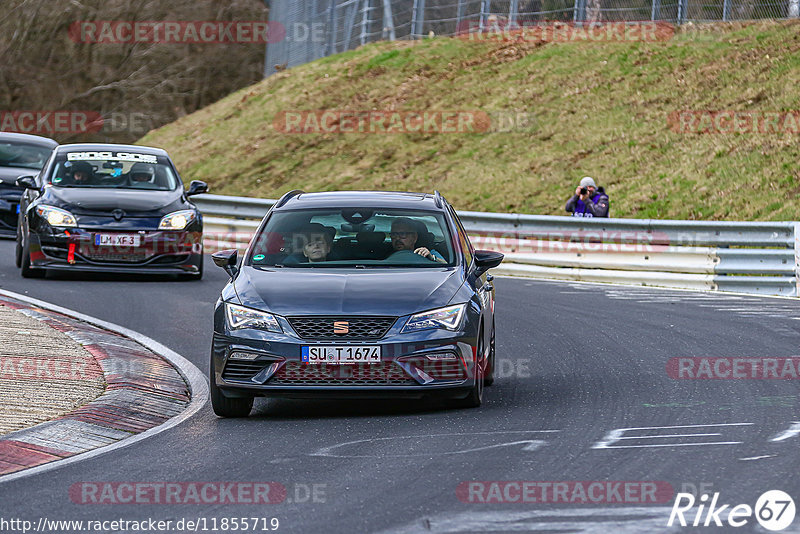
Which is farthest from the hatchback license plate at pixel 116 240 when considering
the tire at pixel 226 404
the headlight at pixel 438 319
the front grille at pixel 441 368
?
the front grille at pixel 441 368

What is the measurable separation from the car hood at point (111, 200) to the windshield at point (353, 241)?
712 centimetres

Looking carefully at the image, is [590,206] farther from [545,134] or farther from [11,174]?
[545,134]

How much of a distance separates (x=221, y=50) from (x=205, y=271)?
3000 cm

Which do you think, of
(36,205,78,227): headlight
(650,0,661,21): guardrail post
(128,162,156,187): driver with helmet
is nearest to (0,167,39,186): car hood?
(128,162,156,187): driver with helmet

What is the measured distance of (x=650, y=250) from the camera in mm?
19062

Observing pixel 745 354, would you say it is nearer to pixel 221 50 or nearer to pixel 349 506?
pixel 349 506

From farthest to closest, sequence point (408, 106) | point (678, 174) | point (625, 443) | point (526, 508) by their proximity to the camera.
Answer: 1. point (408, 106)
2. point (678, 174)
3. point (625, 443)
4. point (526, 508)

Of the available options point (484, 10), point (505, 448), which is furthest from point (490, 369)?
point (484, 10)

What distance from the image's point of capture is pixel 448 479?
6887 millimetres

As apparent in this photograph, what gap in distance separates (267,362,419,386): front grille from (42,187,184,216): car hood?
8.64 m

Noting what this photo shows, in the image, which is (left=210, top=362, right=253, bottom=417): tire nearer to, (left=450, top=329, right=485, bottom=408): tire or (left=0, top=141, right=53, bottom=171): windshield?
(left=450, top=329, right=485, bottom=408): tire

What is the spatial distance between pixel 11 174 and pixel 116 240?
6543 millimetres

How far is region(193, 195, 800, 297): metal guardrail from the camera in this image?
18.0 metres

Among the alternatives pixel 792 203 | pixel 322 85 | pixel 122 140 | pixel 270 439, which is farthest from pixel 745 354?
pixel 122 140
